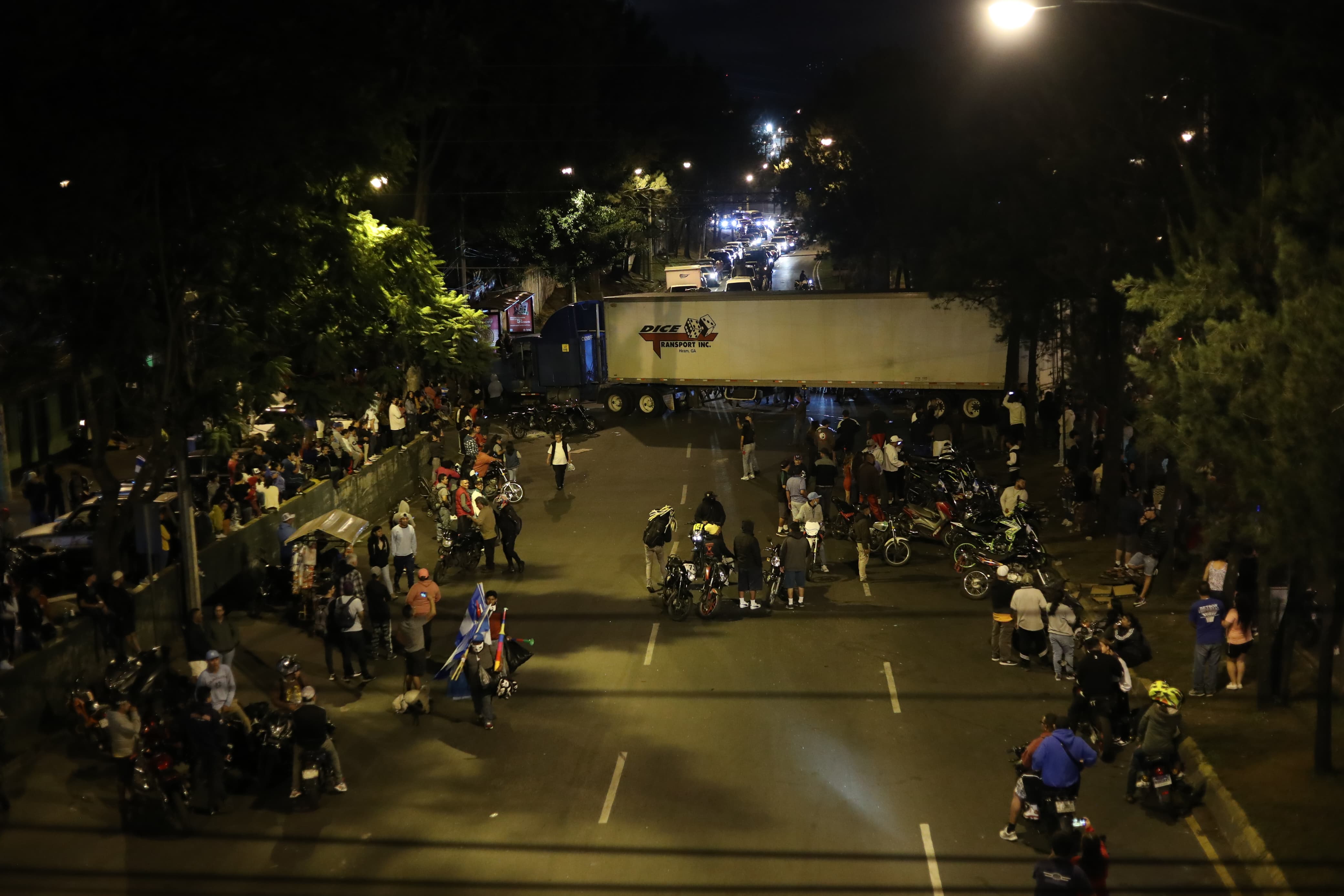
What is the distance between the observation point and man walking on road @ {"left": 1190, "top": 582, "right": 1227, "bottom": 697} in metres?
13.0

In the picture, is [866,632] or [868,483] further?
[868,483]

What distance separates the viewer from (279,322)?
56.5 ft

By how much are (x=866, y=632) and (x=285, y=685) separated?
26.6ft

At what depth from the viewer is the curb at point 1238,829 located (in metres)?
9.47

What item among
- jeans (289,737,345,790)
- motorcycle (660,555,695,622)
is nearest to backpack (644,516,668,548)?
motorcycle (660,555,695,622)

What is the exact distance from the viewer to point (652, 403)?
34938mm

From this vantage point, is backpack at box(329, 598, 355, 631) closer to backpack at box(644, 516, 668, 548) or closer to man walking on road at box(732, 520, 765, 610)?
backpack at box(644, 516, 668, 548)

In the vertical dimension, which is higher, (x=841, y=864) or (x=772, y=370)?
(x=772, y=370)

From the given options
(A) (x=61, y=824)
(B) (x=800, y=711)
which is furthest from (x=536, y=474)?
(A) (x=61, y=824)

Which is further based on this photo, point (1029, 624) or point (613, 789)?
point (1029, 624)

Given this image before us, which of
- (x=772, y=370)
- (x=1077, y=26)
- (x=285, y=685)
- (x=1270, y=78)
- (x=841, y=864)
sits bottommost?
(x=841, y=864)

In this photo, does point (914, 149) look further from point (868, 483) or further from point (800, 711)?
point (800, 711)

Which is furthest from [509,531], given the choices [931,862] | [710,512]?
[931,862]

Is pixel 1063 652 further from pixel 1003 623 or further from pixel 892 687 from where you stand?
pixel 892 687
